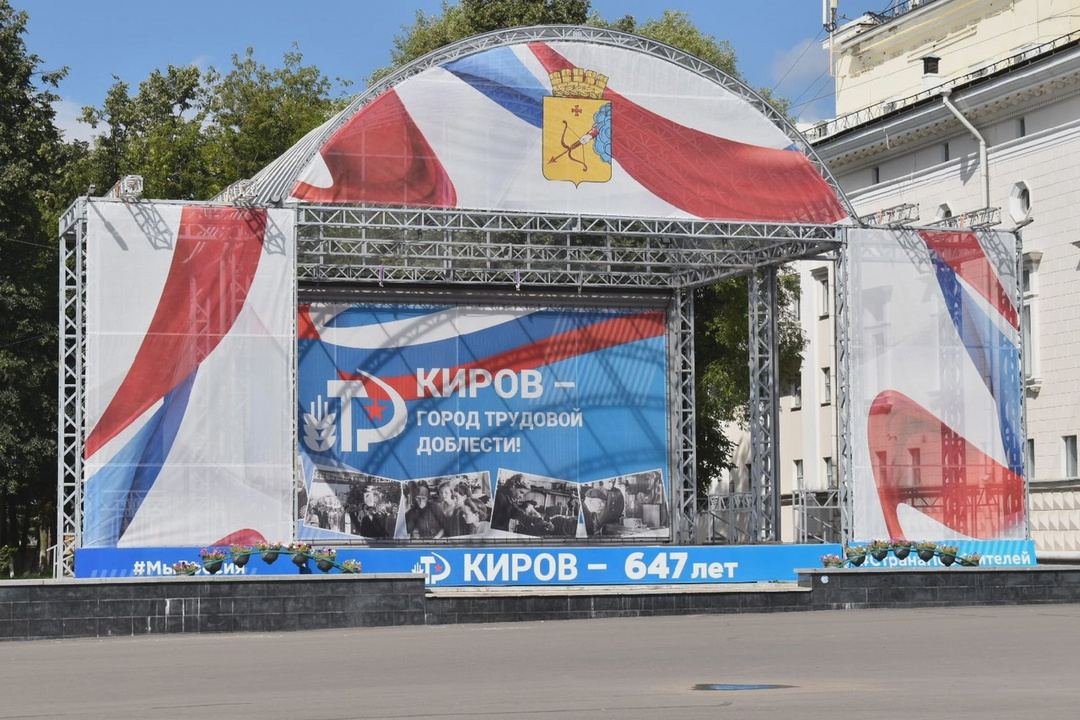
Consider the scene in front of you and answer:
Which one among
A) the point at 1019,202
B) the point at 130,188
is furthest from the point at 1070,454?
the point at 130,188

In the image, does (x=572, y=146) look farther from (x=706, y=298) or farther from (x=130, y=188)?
(x=706, y=298)

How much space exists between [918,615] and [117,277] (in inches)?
473

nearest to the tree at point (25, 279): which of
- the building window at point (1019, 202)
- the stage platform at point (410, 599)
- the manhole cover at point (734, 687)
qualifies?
the stage platform at point (410, 599)

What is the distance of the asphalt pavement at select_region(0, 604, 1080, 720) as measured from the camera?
10766mm

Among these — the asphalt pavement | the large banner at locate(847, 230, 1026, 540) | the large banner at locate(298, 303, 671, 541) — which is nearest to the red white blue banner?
the large banner at locate(847, 230, 1026, 540)

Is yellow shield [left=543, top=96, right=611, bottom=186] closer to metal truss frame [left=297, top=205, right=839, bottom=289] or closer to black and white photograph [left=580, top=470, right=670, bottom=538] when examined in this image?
metal truss frame [left=297, top=205, right=839, bottom=289]

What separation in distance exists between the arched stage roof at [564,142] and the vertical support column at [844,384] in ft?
3.02

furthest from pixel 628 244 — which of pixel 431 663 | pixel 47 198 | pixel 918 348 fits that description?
→ pixel 431 663

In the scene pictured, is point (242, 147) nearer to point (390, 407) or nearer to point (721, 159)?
point (390, 407)

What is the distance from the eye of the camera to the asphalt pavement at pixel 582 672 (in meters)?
10.8

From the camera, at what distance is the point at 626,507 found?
32.8 meters

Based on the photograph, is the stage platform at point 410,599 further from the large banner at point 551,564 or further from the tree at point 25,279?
the tree at point 25,279

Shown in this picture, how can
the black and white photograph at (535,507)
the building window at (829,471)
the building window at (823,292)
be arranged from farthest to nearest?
1. the building window at (829,471)
2. the building window at (823,292)
3. the black and white photograph at (535,507)

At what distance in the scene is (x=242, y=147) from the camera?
4453 centimetres
